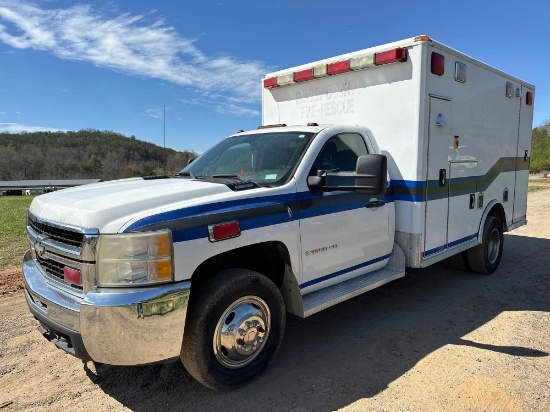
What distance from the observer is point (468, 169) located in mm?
5344

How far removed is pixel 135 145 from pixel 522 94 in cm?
9146

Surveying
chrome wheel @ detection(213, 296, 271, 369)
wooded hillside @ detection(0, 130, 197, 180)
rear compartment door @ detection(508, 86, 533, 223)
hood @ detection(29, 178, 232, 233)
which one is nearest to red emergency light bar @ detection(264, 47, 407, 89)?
hood @ detection(29, 178, 232, 233)

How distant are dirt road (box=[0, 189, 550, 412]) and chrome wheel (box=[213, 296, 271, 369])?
0.26 m

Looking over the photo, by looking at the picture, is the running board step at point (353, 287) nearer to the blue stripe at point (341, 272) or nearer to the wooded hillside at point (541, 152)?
the blue stripe at point (341, 272)

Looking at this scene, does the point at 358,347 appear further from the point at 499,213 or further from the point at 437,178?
the point at 499,213

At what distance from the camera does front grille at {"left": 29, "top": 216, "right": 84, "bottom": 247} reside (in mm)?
2638

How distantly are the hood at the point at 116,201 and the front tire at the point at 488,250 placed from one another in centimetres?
451

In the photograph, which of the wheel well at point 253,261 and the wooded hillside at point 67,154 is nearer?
the wheel well at point 253,261

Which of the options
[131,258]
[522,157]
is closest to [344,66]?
[131,258]

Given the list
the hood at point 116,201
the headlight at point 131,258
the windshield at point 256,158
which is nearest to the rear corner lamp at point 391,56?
the windshield at point 256,158

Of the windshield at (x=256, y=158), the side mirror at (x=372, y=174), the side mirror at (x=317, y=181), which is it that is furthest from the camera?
the windshield at (x=256, y=158)

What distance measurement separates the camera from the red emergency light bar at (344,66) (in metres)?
4.32

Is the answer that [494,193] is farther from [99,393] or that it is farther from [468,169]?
[99,393]

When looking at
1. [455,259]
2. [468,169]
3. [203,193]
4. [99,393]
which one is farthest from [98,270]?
[455,259]
